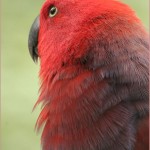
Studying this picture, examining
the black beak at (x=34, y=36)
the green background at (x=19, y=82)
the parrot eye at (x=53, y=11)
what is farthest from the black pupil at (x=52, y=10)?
the green background at (x=19, y=82)

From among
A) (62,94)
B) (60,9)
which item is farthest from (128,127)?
(60,9)

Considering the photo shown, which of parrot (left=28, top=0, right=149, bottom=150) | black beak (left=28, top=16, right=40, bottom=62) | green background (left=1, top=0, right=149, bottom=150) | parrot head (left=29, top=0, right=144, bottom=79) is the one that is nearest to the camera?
parrot (left=28, top=0, right=149, bottom=150)

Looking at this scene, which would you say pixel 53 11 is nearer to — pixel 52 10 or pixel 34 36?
pixel 52 10

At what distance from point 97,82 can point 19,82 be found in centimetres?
245

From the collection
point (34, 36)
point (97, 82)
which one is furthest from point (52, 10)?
point (97, 82)

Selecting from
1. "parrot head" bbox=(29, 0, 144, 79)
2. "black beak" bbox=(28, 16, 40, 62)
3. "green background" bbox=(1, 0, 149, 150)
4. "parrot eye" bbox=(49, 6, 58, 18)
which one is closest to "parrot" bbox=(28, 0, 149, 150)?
"parrot head" bbox=(29, 0, 144, 79)

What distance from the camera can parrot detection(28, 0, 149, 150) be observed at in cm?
183

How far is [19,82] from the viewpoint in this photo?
4297mm

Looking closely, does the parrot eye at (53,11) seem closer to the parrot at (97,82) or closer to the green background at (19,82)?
the parrot at (97,82)

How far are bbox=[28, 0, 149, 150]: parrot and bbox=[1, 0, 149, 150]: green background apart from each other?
1.73 m

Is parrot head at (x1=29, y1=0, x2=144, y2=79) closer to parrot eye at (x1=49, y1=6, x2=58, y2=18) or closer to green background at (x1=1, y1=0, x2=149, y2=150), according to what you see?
parrot eye at (x1=49, y1=6, x2=58, y2=18)

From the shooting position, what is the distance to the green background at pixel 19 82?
3.93 meters

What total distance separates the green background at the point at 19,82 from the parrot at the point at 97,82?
5.69 feet

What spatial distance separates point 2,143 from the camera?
3855 mm
